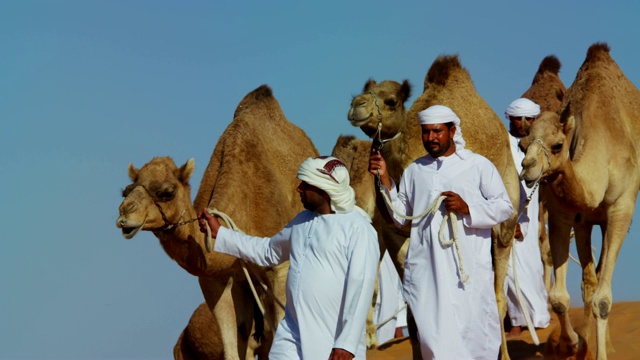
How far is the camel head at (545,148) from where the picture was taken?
955cm

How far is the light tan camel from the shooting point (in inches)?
553

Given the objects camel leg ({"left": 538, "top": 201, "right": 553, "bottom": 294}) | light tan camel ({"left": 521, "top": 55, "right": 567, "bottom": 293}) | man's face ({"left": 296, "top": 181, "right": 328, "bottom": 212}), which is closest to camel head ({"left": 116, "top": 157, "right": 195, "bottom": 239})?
man's face ({"left": 296, "top": 181, "right": 328, "bottom": 212})

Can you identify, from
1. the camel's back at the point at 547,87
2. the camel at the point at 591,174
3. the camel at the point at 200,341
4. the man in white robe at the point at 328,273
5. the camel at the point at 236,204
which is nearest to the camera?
the man in white robe at the point at 328,273

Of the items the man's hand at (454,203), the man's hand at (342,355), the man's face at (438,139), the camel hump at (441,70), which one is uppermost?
the camel hump at (441,70)

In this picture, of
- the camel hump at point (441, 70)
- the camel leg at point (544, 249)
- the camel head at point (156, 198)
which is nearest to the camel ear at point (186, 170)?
the camel head at point (156, 198)

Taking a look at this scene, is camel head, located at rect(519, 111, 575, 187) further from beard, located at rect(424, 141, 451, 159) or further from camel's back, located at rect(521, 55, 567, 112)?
camel's back, located at rect(521, 55, 567, 112)

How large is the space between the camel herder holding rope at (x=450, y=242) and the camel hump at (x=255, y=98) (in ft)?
14.3

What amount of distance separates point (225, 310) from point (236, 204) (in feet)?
2.82

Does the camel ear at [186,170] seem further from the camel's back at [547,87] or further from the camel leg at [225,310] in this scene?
the camel's back at [547,87]

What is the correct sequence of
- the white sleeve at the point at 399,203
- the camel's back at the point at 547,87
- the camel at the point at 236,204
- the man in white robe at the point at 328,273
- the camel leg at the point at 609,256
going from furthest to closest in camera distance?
the camel's back at the point at 547,87 → the camel leg at the point at 609,256 → the camel at the point at 236,204 → the white sleeve at the point at 399,203 → the man in white robe at the point at 328,273

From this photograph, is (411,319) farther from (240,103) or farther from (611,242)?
(240,103)

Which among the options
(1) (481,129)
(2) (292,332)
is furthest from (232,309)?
(2) (292,332)

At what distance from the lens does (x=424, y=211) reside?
820 centimetres

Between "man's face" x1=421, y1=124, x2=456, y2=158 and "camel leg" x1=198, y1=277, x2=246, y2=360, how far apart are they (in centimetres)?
302
